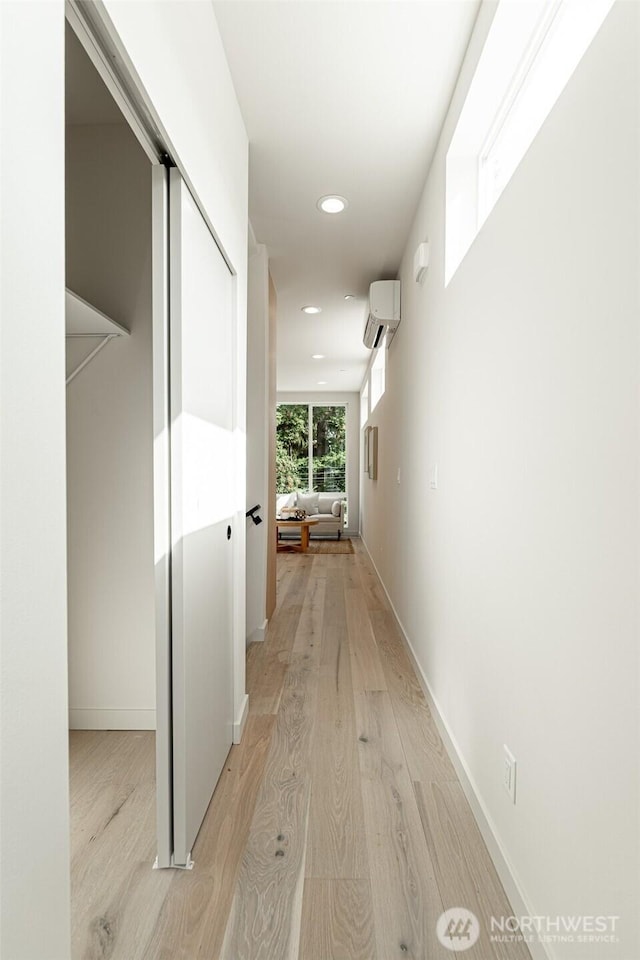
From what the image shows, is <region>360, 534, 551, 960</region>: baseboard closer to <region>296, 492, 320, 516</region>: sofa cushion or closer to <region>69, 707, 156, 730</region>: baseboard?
<region>69, 707, 156, 730</region>: baseboard

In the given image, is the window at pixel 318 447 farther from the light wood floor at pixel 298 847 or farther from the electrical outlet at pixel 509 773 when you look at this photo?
the electrical outlet at pixel 509 773

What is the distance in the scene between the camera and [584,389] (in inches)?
42.0

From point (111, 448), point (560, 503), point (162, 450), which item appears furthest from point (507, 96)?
point (111, 448)

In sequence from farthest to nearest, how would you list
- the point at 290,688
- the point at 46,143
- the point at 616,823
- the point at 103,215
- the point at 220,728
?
the point at 290,688
the point at 103,215
the point at 220,728
the point at 616,823
the point at 46,143

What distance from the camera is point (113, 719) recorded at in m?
2.32

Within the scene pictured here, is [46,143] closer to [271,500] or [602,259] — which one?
[602,259]

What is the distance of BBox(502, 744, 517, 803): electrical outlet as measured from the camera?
4.68 ft

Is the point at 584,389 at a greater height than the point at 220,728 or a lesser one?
greater

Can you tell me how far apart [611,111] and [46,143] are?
3.05 ft

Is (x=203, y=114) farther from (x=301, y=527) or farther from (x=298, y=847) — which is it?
(x=301, y=527)

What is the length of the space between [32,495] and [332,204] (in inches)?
114

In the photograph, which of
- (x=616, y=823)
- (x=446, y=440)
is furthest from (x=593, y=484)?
(x=446, y=440)

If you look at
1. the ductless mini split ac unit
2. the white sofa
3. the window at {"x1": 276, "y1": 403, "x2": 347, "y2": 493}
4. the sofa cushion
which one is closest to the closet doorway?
the ductless mini split ac unit

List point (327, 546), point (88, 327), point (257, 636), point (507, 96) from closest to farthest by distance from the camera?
point (507, 96)
point (88, 327)
point (257, 636)
point (327, 546)
